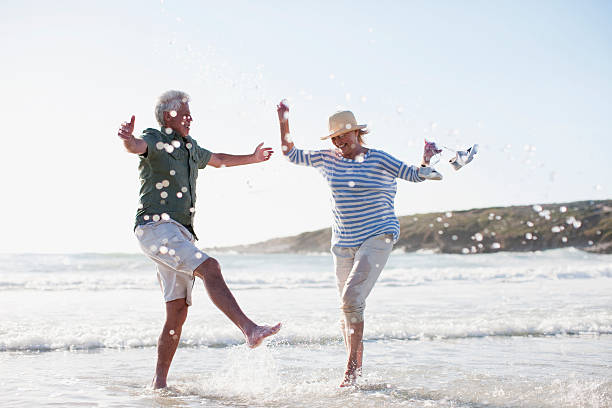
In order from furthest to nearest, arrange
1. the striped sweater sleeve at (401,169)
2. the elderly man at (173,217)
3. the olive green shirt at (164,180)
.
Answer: the striped sweater sleeve at (401,169) → the olive green shirt at (164,180) → the elderly man at (173,217)

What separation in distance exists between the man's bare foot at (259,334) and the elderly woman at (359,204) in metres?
0.89

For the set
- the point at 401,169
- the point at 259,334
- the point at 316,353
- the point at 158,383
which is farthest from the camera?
the point at 316,353

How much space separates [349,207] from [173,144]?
4.32 feet

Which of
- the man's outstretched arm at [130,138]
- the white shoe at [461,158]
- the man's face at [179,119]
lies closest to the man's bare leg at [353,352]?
the white shoe at [461,158]

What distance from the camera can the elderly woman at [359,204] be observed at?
4359 mm

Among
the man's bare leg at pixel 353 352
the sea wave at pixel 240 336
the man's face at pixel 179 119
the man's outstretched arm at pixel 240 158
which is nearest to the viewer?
the man's face at pixel 179 119

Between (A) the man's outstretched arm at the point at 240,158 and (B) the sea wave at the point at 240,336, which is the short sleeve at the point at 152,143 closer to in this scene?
(A) the man's outstretched arm at the point at 240,158

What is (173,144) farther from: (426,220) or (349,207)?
(426,220)

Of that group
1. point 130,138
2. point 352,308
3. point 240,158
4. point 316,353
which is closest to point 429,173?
point 352,308

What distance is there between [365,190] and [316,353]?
249 centimetres

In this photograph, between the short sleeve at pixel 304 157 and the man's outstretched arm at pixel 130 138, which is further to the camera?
the short sleeve at pixel 304 157

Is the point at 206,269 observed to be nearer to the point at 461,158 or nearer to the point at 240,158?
the point at 240,158

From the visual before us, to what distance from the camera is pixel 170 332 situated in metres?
4.35

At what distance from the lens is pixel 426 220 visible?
6438 centimetres
